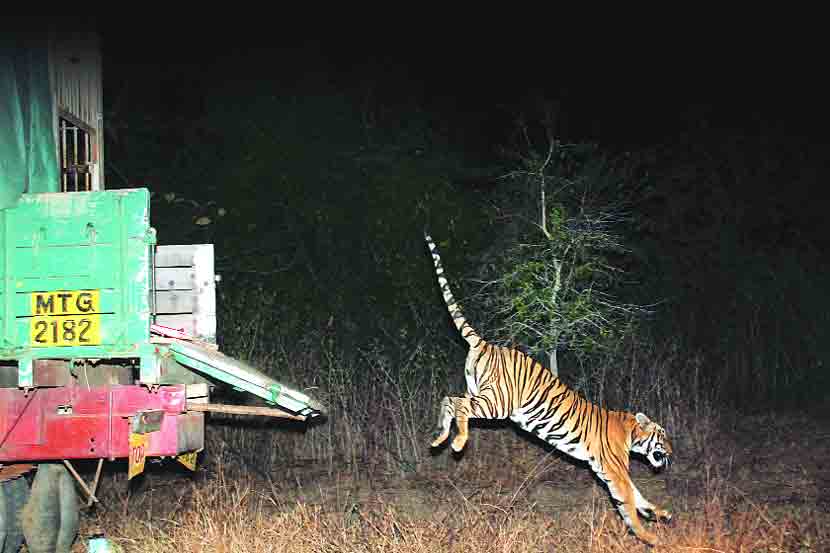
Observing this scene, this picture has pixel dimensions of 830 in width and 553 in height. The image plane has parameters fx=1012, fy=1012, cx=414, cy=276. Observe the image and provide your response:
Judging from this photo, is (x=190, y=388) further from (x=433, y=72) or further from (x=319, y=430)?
(x=433, y=72)

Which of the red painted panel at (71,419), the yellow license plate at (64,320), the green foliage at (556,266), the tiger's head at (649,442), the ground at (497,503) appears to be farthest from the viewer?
the green foliage at (556,266)

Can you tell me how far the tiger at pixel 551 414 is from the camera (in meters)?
8.84

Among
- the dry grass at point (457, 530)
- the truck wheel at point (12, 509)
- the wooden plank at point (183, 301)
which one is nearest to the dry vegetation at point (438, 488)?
the dry grass at point (457, 530)

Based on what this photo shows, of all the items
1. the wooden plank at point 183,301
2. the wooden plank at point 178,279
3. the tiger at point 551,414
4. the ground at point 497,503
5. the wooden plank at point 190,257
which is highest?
the wooden plank at point 190,257

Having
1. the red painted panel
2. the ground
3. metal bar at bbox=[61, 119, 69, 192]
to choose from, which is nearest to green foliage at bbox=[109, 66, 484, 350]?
the ground

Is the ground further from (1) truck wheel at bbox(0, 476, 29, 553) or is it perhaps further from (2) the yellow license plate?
(2) the yellow license plate

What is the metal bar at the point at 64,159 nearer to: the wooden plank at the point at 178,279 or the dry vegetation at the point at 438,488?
the wooden plank at the point at 178,279

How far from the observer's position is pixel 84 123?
30.9 ft

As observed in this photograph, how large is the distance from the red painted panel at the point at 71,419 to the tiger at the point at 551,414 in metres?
2.99

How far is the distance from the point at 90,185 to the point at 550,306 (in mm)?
4586

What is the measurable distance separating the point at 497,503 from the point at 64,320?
14.9 ft

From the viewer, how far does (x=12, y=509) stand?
735 centimetres

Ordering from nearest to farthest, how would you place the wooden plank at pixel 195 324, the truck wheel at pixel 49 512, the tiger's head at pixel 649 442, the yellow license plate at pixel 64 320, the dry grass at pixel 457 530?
the yellow license plate at pixel 64 320, the truck wheel at pixel 49 512, the dry grass at pixel 457 530, the wooden plank at pixel 195 324, the tiger's head at pixel 649 442

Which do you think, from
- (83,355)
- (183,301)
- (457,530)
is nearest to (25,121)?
(183,301)
